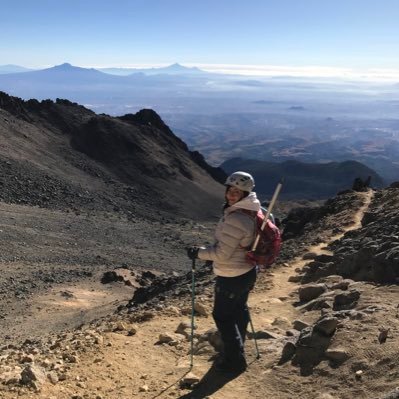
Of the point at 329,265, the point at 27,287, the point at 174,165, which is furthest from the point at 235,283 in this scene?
the point at 174,165

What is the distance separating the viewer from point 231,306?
268 inches

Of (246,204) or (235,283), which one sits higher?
(246,204)

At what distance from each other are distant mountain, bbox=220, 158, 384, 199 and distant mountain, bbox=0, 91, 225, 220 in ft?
194

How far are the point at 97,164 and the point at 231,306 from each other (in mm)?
56813

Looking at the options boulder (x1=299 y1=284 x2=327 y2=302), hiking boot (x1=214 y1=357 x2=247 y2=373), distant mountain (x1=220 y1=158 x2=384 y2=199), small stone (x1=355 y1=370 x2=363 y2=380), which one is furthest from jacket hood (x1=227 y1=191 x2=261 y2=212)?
distant mountain (x1=220 y1=158 x2=384 y2=199)

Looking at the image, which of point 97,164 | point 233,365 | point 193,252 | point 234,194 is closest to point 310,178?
point 97,164

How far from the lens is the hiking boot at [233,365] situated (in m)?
7.00

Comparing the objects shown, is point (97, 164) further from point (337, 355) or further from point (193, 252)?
point (337, 355)

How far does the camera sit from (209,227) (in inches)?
1982

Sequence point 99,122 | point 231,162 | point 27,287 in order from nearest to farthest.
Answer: point 27,287
point 99,122
point 231,162

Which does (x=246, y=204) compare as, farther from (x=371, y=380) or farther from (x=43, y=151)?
(x=43, y=151)

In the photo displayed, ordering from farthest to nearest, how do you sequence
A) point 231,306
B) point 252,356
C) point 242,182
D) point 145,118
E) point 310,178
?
point 310,178 → point 145,118 → point 252,356 → point 231,306 → point 242,182

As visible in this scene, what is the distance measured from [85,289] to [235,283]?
1934 cm

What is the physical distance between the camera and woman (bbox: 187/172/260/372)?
6383 millimetres
